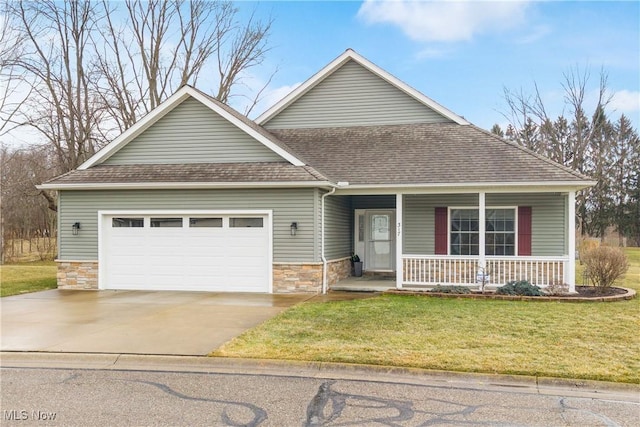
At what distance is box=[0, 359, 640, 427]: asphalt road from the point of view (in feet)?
15.3

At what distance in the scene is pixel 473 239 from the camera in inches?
582

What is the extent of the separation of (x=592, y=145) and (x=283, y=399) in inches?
1845

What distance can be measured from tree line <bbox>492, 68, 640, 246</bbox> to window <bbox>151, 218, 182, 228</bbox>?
99.2 ft

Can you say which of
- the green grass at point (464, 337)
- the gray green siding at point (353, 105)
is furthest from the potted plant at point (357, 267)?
the green grass at point (464, 337)

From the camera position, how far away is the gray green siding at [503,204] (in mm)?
14070

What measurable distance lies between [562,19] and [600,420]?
1775 centimetres

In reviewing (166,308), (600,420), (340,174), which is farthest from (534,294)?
(166,308)

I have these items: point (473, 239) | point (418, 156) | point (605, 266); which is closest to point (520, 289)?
point (605, 266)

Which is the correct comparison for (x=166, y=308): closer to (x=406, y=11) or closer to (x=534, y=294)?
(x=534, y=294)

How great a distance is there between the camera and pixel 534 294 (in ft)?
39.0

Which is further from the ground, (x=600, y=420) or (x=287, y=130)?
(x=287, y=130)

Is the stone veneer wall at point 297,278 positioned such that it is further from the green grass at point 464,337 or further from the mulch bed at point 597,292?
the mulch bed at point 597,292

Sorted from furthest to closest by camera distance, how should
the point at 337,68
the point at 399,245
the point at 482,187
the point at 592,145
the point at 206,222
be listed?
the point at 592,145 < the point at 337,68 < the point at 206,222 < the point at 399,245 < the point at 482,187

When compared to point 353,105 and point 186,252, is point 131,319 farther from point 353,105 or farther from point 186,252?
point 353,105
